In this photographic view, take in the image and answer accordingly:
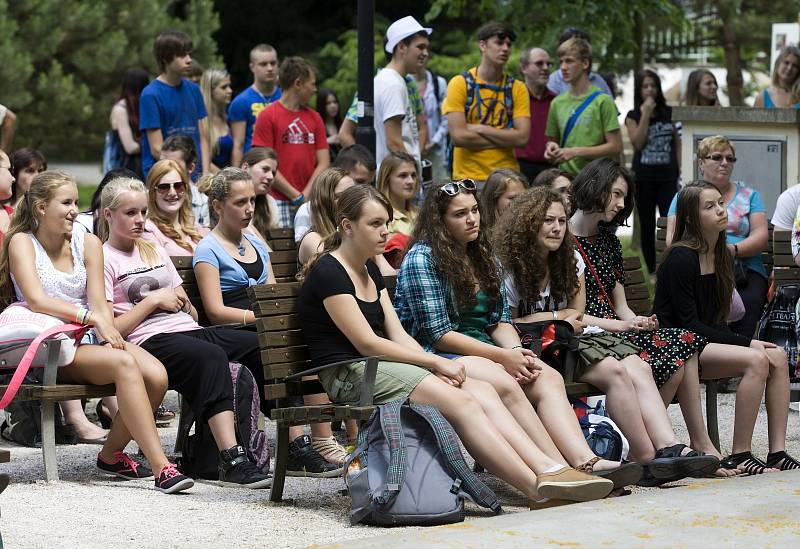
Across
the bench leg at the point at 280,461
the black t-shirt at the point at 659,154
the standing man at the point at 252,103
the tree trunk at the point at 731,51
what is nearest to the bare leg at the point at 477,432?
the bench leg at the point at 280,461

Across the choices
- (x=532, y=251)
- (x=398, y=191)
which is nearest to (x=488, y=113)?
(x=398, y=191)

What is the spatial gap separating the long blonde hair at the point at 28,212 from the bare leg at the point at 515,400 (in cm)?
213

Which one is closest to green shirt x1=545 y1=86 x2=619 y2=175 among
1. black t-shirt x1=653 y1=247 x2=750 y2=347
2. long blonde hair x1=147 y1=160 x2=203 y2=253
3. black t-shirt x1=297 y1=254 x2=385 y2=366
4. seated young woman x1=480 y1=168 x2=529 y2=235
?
seated young woman x1=480 y1=168 x2=529 y2=235

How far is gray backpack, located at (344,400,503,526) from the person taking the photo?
236 inches

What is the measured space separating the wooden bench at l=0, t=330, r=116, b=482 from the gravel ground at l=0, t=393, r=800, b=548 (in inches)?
5.4

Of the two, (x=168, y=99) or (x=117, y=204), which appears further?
(x=168, y=99)

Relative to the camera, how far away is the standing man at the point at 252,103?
1185 centimetres

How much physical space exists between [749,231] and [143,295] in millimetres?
4021

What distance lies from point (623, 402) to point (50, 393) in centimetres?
264

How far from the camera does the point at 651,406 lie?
698 centimetres

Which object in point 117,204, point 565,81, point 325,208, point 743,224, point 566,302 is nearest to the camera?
point 117,204

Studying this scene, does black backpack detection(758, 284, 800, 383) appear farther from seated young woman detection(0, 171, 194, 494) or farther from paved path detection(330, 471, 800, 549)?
seated young woman detection(0, 171, 194, 494)

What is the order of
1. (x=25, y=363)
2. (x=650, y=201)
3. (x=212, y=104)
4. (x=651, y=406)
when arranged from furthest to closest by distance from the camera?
(x=650, y=201) < (x=212, y=104) < (x=651, y=406) < (x=25, y=363)

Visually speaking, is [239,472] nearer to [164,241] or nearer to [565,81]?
[164,241]
